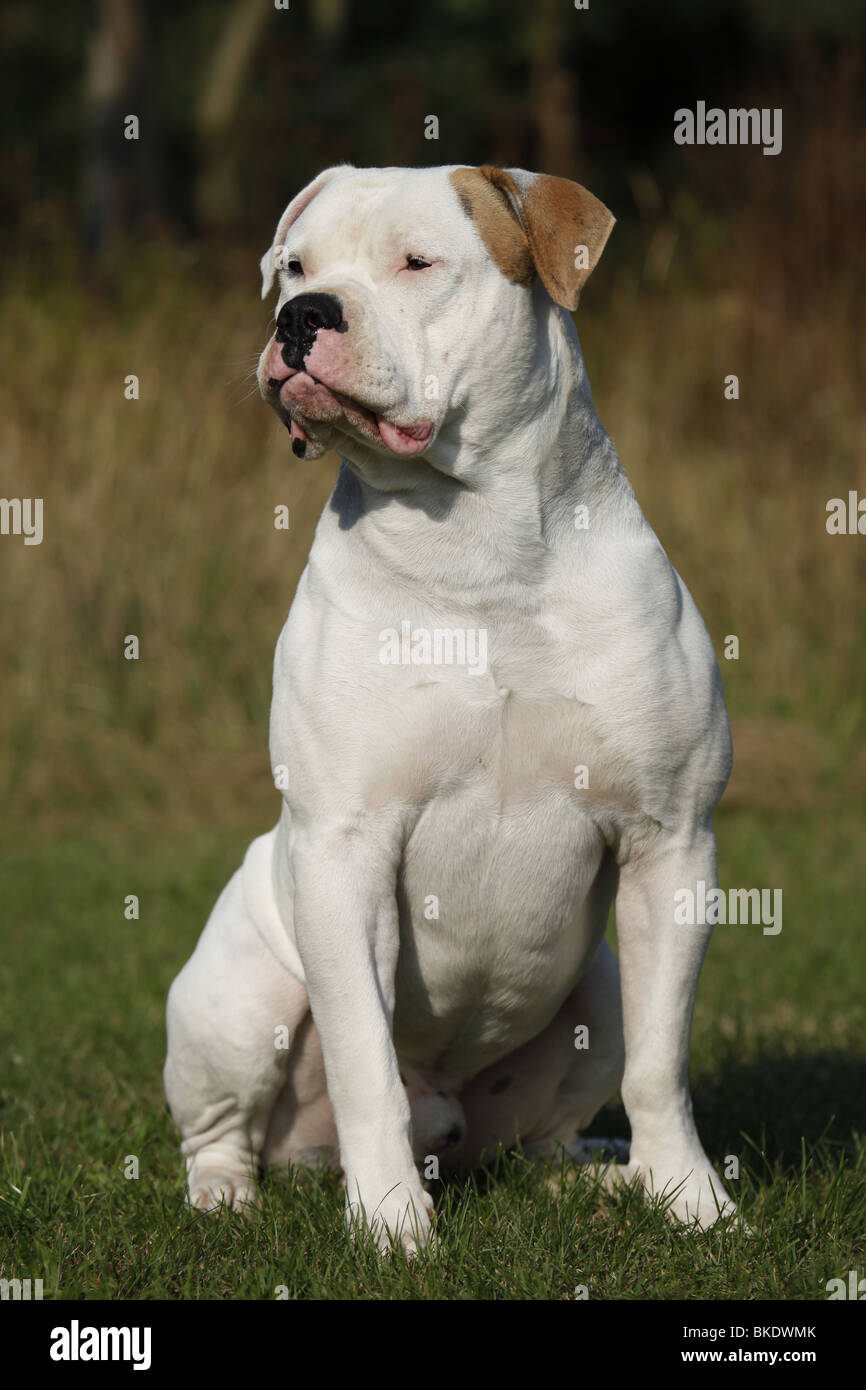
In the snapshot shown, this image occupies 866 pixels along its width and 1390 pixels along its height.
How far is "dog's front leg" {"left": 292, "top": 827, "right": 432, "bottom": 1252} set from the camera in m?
3.10

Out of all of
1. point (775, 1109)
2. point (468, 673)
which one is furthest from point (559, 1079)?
point (468, 673)

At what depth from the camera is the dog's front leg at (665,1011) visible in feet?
10.8

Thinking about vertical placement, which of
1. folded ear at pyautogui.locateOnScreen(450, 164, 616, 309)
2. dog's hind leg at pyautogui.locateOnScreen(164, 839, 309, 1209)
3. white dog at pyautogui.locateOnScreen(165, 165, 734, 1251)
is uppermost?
folded ear at pyautogui.locateOnScreen(450, 164, 616, 309)

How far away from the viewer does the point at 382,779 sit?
313cm

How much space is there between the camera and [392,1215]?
10.1ft

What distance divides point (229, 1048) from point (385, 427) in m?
1.38

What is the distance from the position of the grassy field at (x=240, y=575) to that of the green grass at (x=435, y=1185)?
3 cm

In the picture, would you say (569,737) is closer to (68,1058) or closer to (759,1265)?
(759,1265)

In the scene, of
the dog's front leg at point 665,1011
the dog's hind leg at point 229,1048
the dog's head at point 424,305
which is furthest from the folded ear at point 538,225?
the dog's hind leg at point 229,1048

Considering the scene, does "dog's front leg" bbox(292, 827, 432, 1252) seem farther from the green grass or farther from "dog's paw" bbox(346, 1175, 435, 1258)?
the green grass

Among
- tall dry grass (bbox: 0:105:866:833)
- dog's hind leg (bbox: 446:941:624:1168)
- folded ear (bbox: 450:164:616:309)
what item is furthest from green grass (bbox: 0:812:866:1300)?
folded ear (bbox: 450:164:616:309)

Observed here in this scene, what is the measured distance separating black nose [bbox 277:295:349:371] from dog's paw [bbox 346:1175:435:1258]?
1541 mm

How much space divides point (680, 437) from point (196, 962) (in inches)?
233

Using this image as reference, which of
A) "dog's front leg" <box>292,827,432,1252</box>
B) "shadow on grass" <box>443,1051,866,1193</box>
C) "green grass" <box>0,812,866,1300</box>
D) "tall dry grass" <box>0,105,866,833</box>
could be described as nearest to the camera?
"green grass" <box>0,812,866,1300</box>
